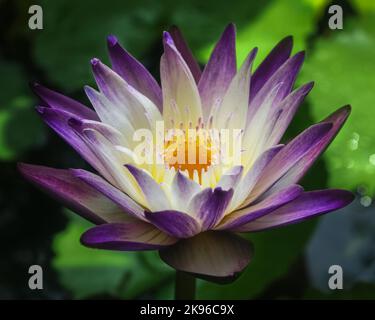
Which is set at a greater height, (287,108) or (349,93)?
(349,93)

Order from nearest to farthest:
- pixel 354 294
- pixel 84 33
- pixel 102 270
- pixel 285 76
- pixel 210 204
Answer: pixel 210 204, pixel 285 76, pixel 354 294, pixel 102 270, pixel 84 33

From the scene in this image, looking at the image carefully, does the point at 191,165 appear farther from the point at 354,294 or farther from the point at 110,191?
the point at 354,294

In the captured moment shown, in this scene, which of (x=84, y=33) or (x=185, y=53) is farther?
(x=84, y=33)

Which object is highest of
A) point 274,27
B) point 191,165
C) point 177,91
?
point 274,27

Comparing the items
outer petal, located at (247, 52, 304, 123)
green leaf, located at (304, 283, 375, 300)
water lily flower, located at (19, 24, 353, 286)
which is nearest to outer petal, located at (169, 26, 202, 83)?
water lily flower, located at (19, 24, 353, 286)

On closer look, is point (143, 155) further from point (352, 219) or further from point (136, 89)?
point (352, 219)

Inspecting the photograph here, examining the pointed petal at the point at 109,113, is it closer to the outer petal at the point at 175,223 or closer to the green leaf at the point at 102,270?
the outer petal at the point at 175,223

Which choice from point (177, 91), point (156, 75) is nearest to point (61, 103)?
point (177, 91)

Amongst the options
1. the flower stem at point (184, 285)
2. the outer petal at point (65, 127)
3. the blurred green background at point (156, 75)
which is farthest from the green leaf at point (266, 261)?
the outer petal at point (65, 127)
